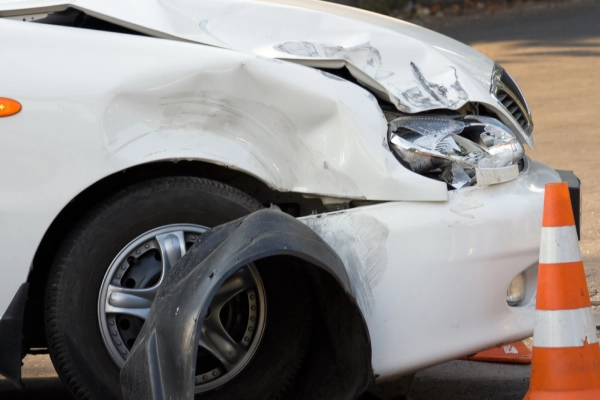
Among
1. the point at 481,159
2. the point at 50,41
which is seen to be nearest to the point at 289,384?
the point at 481,159

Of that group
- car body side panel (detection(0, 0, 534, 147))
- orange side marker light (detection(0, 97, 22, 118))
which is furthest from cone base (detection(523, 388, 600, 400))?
orange side marker light (detection(0, 97, 22, 118))

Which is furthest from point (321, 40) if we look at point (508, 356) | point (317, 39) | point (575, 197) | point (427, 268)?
point (508, 356)

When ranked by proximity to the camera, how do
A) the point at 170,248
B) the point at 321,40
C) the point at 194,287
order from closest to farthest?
the point at 194,287
the point at 170,248
the point at 321,40

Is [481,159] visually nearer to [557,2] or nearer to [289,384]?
[289,384]

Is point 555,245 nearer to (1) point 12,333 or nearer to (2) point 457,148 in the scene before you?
(2) point 457,148

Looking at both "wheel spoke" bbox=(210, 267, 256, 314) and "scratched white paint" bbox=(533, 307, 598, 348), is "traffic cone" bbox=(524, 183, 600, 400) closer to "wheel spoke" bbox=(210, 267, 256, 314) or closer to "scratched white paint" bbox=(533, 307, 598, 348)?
"scratched white paint" bbox=(533, 307, 598, 348)

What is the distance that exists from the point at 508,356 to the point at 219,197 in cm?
177

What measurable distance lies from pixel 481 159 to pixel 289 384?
3.07 ft

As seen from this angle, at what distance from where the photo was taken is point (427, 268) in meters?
2.67

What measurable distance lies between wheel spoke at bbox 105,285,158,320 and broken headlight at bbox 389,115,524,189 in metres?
0.89

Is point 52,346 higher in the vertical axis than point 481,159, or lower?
lower

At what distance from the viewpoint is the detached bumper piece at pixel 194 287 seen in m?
2.42

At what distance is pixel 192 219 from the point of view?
2721 mm

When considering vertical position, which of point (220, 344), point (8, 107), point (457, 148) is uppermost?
point (8, 107)
